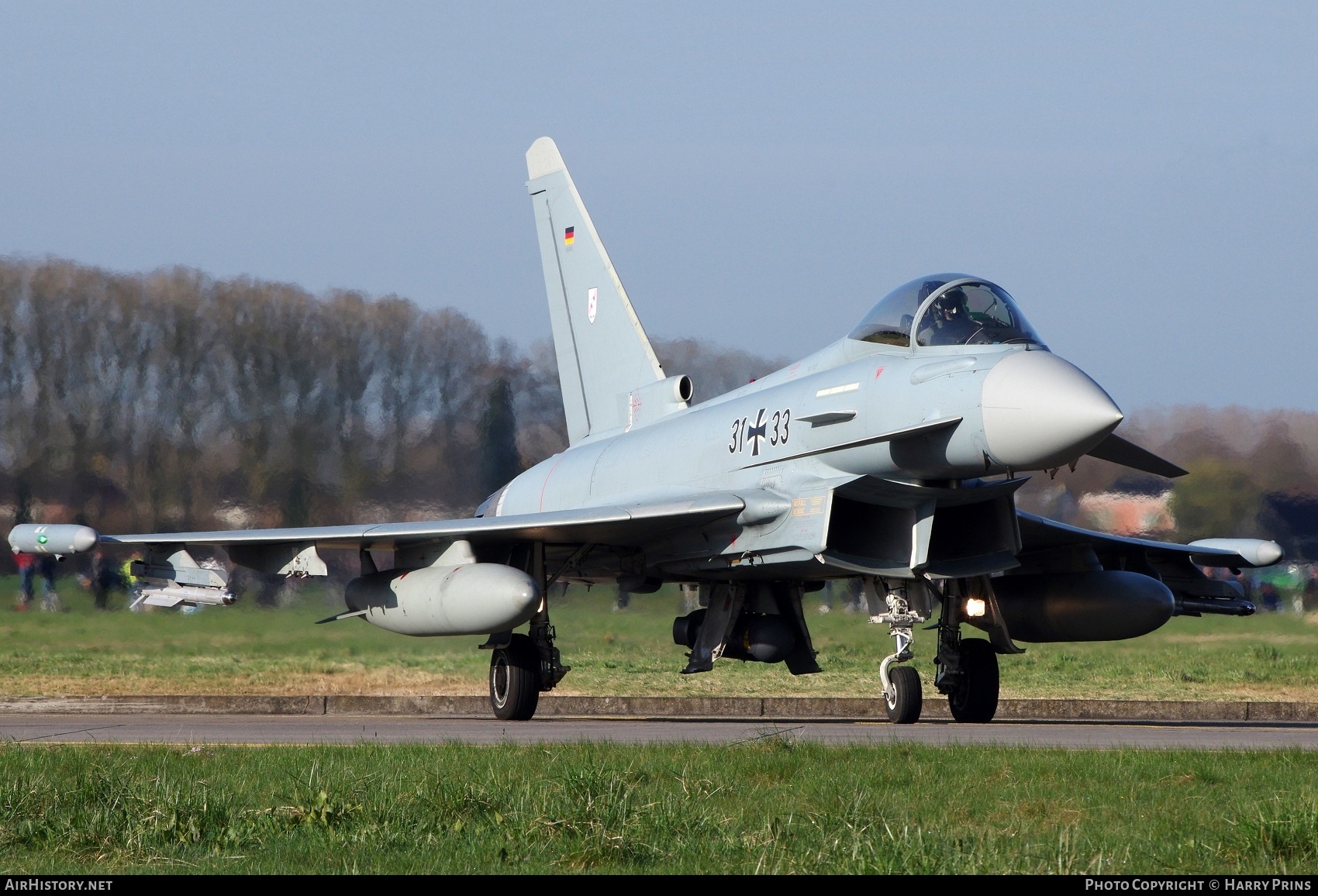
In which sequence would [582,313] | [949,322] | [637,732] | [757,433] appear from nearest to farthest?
[637,732] < [949,322] < [757,433] < [582,313]

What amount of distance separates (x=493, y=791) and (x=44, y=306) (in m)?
14.1

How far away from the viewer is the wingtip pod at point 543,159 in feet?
56.6

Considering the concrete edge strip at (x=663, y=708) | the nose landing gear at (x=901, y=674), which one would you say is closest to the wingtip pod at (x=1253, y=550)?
the concrete edge strip at (x=663, y=708)

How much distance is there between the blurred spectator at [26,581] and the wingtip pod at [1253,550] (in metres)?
12.5

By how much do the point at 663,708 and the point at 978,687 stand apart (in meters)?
3.21

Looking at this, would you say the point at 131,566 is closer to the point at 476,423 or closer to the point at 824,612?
the point at 476,423

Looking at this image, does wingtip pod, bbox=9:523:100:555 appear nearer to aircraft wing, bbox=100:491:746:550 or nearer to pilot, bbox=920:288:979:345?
aircraft wing, bbox=100:491:746:550

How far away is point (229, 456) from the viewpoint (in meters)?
17.2

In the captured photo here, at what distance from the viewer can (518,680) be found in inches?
494

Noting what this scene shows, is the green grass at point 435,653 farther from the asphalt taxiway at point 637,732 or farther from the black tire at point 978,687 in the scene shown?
the black tire at point 978,687

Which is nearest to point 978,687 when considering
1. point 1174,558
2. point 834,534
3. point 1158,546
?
point 834,534

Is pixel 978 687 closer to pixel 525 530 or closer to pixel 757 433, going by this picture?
pixel 757 433

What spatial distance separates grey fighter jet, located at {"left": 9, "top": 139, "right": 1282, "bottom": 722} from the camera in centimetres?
1016

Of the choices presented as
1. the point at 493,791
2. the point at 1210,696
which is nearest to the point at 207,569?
the point at 493,791
